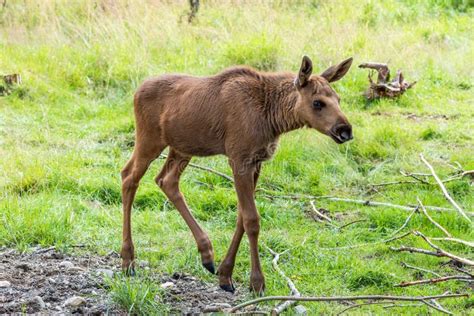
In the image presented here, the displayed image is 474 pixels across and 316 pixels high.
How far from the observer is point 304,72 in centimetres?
620

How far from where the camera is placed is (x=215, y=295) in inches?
262

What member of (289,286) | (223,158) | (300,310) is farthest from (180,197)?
(223,158)

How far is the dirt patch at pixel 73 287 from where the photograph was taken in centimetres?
613

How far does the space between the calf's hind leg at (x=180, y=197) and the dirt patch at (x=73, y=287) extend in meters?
0.25

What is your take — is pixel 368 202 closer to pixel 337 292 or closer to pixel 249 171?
pixel 337 292

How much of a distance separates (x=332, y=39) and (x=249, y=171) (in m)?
7.50

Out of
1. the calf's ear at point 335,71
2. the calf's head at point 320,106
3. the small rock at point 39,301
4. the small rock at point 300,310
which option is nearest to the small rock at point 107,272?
the small rock at point 39,301

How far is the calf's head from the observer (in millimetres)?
6078

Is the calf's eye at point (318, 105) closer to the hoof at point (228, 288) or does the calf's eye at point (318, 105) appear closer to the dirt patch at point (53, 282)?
the hoof at point (228, 288)

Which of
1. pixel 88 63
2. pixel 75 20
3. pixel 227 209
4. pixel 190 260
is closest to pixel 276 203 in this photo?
pixel 227 209

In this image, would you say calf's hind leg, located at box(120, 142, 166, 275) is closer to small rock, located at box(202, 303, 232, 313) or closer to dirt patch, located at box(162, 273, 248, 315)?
dirt patch, located at box(162, 273, 248, 315)

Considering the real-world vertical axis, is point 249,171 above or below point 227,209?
above

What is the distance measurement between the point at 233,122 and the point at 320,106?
28.6 inches

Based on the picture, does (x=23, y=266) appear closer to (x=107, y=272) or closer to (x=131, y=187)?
(x=107, y=272)
